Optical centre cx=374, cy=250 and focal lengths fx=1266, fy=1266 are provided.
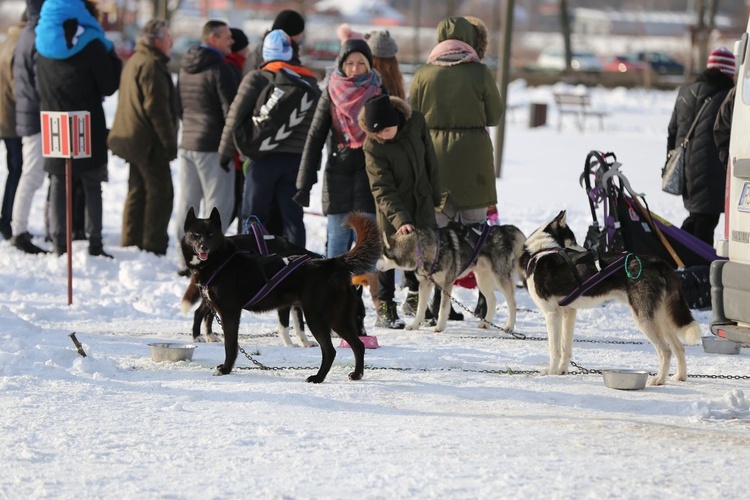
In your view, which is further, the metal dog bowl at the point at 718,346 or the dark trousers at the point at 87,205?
the dark trousers at the point at 87,205

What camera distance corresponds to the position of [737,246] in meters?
6.77

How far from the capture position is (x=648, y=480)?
197 inches

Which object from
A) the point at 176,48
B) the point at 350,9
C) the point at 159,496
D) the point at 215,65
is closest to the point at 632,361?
the point at 159,496

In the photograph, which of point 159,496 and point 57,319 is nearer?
point 159,496

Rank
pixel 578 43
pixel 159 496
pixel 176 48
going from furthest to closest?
pixel 578 43
pixel 176 48
pixel 159 496

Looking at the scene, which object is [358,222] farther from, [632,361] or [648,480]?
[648,480]

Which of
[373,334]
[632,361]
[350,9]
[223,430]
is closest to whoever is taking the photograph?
[223,430]

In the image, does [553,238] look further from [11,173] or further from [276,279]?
[11,173]

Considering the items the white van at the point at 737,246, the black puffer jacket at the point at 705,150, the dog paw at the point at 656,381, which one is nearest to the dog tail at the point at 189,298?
the dog paw at the point at 656,381

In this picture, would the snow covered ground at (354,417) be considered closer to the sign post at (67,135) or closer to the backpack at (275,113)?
the sign post at (67,135)

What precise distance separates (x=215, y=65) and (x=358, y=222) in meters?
4.24

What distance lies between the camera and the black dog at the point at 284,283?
7023mm

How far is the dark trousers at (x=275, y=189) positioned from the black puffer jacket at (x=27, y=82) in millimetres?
3171

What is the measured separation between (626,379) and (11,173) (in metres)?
7.92
